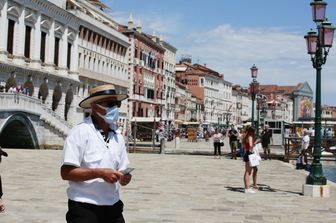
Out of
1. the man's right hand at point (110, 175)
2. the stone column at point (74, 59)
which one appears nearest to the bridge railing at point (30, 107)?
the stone column at point (74, 59)

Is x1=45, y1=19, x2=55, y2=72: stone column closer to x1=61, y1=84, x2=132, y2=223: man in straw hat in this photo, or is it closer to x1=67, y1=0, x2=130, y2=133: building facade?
x1=67, y1=0, x2=130, y2=133: building facade

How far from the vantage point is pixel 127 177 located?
13.3 feet

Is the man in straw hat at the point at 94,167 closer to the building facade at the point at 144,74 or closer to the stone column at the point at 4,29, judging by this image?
the stone column at the point at 4,29

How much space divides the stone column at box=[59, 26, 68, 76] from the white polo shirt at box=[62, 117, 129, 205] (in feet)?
145

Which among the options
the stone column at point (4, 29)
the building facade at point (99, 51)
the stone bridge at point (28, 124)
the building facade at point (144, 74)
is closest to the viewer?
the stone bridge at point (28, 124)

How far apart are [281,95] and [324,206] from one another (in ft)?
579

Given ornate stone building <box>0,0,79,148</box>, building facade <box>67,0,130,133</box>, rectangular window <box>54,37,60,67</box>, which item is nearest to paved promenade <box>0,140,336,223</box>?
ornate stone building <box>0,0,79,148</box>

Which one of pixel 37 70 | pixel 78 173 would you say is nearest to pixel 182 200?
pixel 78 173

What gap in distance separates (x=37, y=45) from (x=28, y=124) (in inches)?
469

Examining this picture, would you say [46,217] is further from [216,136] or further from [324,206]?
[216,136]

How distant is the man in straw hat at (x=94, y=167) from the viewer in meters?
4.07

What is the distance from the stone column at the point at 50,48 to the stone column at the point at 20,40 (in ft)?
13.1

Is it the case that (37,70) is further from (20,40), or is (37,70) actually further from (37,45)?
(20,40)

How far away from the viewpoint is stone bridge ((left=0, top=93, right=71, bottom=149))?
98.5 feet
